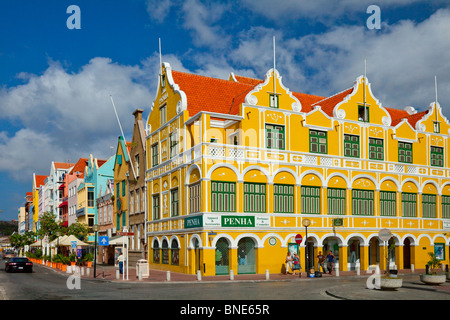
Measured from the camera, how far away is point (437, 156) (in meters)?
44.6

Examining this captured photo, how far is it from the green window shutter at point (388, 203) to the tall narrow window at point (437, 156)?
228 inches

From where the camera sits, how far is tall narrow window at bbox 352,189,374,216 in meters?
39.6

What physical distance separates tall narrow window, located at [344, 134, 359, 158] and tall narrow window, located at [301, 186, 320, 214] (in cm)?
420

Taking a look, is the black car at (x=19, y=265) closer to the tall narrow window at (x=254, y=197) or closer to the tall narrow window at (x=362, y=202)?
the tall narrow window at (x=254, y=197)

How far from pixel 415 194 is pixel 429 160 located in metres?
3.52

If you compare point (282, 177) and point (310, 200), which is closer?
point (282, 177)

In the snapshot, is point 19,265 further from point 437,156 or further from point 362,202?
point 437,156

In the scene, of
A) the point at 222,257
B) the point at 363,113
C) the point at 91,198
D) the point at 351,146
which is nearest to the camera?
the point at 222,257

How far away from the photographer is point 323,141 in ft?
127

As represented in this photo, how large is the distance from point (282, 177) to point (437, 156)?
16.7 m

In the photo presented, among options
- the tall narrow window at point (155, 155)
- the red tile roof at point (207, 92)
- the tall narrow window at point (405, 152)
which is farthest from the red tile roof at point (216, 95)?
the tall narrow window at point (155, 155)

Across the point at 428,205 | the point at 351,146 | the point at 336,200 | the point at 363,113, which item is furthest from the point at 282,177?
the point at 428,205
